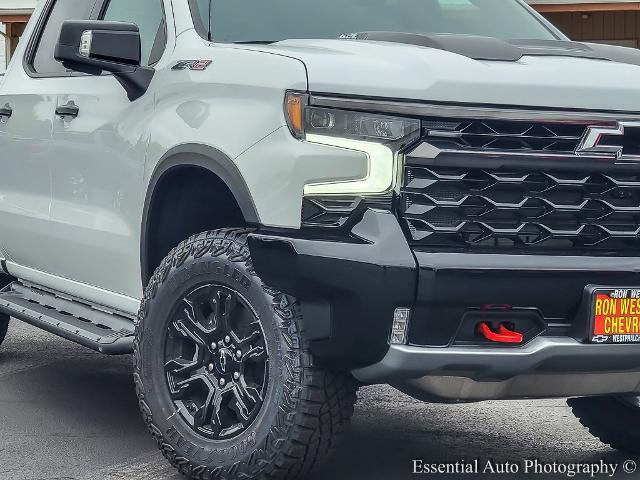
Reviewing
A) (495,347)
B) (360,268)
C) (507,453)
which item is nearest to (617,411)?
(507,453)

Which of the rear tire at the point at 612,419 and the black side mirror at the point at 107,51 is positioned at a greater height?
the black side mirror at the point at 107,51

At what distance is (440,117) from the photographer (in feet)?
12.6

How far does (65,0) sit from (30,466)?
248 cm

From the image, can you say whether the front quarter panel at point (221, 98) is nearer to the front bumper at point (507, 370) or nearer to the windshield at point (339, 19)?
the windshield at point (339, 19)

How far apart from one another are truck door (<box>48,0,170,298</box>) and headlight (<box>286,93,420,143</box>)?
→ 3.19 feet

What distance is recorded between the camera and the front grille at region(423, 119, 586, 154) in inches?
152

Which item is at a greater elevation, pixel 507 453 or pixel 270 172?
pixel 270 172

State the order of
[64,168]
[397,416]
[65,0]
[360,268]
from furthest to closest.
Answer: [65,0]
[397,416]
[64,168]
[360,268]

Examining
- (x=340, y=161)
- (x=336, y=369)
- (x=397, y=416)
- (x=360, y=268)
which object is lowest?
(x=397, y=416)

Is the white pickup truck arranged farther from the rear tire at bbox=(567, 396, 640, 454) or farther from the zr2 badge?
the rear tire at bbox=(567, 396, 640, 454)

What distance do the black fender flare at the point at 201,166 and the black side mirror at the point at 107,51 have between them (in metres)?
0.42

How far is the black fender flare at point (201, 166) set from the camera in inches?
163

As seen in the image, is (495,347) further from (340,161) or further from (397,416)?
(397,416)

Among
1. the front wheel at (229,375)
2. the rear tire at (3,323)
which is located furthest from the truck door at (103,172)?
the rear tire at (3,323)
